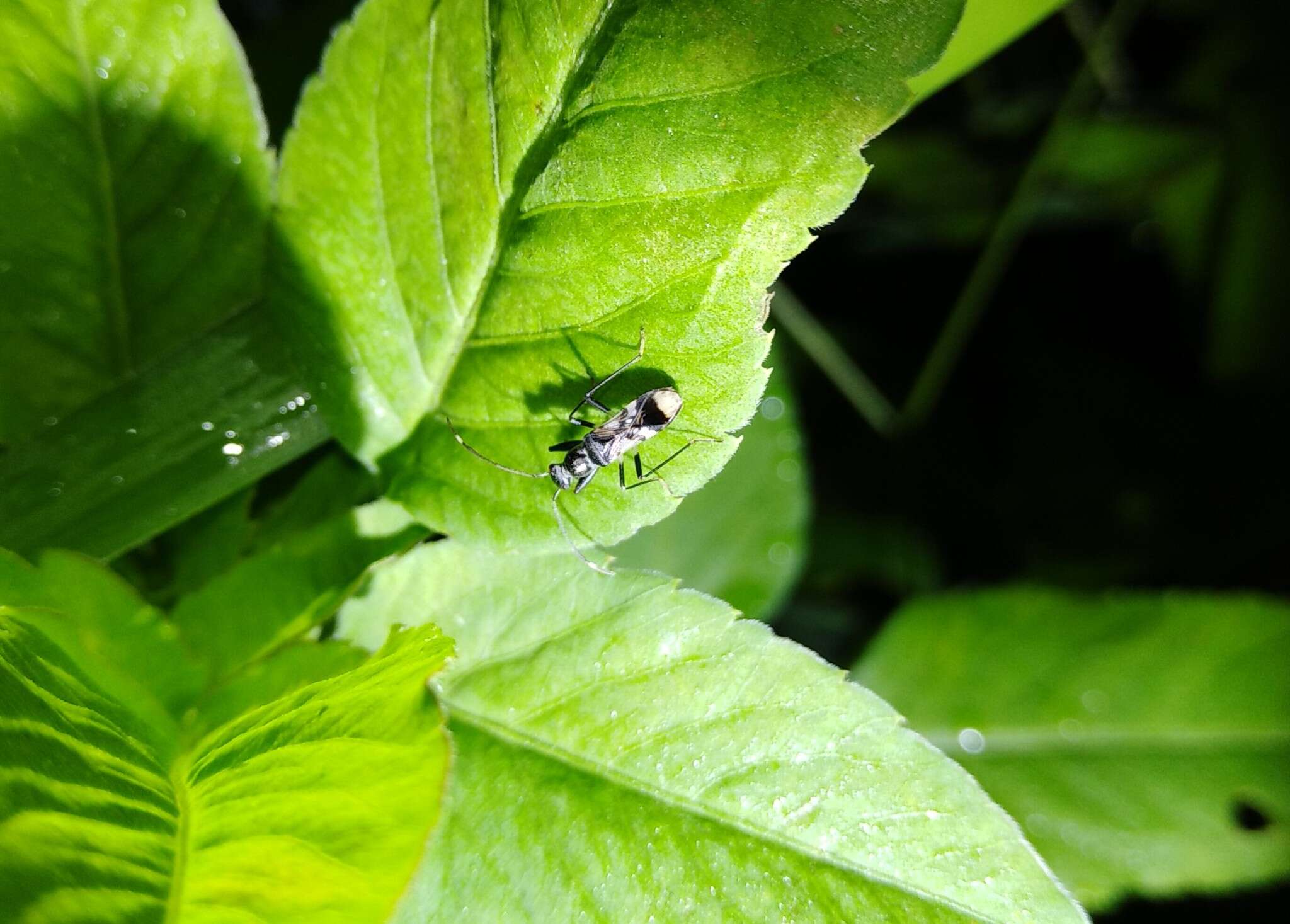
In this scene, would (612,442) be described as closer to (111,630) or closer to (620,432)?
(620,432)

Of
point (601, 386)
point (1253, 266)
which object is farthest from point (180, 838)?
point (1253, 266)

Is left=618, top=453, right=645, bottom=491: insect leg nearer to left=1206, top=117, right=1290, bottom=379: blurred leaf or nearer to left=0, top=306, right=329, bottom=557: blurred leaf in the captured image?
left=0, top=306, right=329, bottom=557: blurred leaf

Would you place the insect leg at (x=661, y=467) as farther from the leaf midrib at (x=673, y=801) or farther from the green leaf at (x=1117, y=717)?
the green leaf at (x=1117, y=717)

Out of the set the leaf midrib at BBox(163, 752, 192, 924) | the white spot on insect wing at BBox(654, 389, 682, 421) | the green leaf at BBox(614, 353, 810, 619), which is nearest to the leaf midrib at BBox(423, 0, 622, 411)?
the white spot on insect wing at BBox(654, 389, 682, 421)

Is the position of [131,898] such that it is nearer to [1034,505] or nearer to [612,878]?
[612,878]

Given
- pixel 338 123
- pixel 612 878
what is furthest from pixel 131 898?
pixel 338 123

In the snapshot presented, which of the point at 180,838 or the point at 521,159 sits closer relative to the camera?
the point at 180,838
